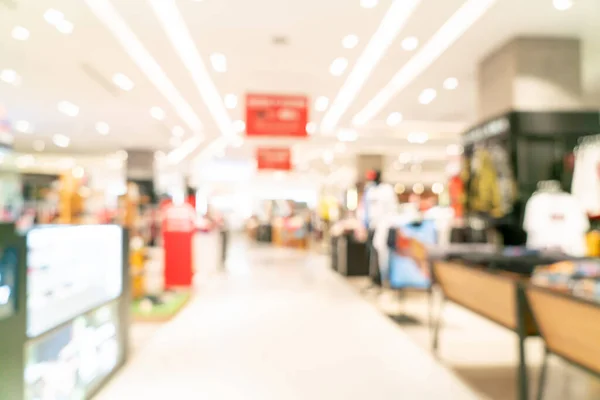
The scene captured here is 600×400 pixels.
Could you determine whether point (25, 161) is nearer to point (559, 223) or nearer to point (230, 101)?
point (230, 101)

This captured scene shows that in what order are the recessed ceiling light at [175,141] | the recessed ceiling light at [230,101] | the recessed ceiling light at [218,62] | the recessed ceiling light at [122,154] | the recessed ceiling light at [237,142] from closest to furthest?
the recessed ceiling light at [218,62]
the recessed ceiling light at [230,101]
the recessed ceiling light at [237,142]
the recessed ceiling light at [175,141]
the recessed ceiling light at [122,154]

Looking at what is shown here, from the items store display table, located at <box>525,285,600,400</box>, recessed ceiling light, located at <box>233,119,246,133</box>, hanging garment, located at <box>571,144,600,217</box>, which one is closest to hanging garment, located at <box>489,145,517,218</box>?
hanging garment, located at <box>571,144,600,217</box>

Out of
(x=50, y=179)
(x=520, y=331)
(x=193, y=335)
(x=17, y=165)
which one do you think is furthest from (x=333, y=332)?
(x=17, y=165)

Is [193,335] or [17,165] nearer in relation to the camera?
[193,335]

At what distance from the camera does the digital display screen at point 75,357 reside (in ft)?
8.10

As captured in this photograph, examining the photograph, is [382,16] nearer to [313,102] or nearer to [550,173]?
[550,173]

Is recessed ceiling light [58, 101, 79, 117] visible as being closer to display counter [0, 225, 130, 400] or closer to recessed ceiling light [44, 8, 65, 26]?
recessed ceiling light [44, 8, 65, 26]

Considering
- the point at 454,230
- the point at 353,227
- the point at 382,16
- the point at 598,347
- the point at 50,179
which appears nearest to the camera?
the point at 598,347

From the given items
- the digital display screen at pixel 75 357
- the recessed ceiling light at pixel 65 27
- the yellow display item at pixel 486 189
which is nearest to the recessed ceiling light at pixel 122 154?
the recessed ceiling light at pixel 65 27

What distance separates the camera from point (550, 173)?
588cm

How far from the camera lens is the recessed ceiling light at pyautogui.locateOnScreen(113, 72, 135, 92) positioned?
7.87 m

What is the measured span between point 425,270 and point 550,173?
6.82ft

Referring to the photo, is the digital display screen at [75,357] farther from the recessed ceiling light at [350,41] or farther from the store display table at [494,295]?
the recessed ceiling light at [350,41]

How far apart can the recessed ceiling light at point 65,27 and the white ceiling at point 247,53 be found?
7 centimetres
